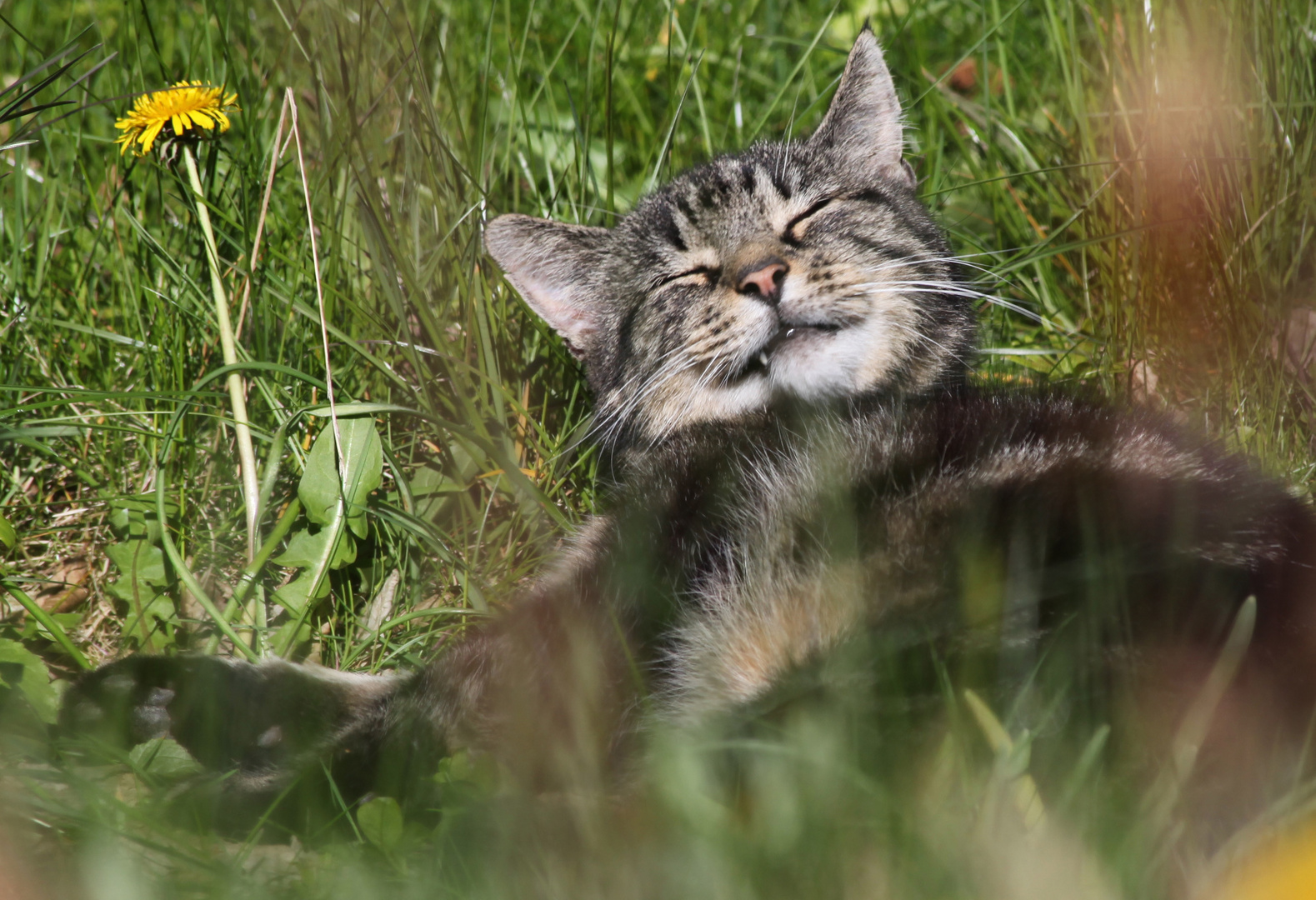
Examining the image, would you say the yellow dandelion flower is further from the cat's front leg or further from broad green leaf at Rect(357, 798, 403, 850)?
broad green leaf at Rect(357, 798, 403, 850)

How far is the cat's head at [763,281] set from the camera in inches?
91.0

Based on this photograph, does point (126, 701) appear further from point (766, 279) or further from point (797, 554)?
point (766, 279)

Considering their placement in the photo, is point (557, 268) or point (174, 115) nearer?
point (174, 115)

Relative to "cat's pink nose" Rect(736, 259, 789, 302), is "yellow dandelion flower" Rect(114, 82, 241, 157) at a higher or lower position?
higher

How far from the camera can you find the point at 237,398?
224 cm

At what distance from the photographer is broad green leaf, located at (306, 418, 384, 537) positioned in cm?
219

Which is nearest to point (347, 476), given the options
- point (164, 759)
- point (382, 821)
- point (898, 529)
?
point (164, 759)

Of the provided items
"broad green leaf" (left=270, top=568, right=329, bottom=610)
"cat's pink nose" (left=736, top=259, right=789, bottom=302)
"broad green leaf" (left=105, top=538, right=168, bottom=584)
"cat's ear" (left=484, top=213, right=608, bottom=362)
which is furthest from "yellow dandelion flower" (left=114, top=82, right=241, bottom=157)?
"cat's pink nose" (left=736, top=259, right=789, bottom=302)

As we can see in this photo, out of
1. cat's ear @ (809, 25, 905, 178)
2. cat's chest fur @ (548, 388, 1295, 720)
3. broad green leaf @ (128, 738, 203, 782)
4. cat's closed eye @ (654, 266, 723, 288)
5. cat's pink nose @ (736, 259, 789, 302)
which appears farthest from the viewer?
cat's ear @ (809, 25, 905, 178)

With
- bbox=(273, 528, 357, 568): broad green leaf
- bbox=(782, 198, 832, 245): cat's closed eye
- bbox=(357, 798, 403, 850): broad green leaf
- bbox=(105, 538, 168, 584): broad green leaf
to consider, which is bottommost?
bbox=(357, 798, 403, 850): broad green leaf

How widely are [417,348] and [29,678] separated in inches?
40.1

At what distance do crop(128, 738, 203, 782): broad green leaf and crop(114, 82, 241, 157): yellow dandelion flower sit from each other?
1.30 meters

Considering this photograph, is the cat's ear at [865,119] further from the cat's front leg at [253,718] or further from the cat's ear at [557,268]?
the cat's front leg at [253,718]

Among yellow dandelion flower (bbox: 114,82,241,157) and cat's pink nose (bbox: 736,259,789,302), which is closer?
yellow dandelion flower (bbox: 114,82,241,157)
